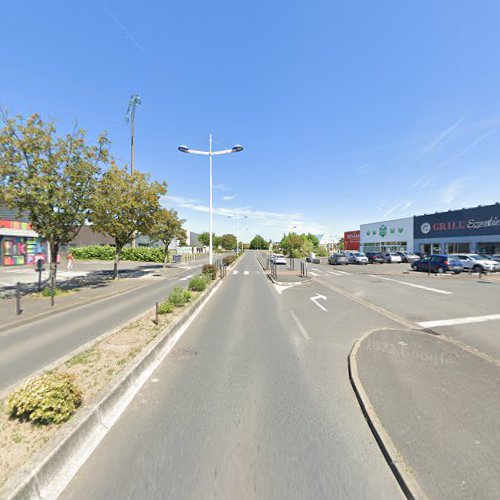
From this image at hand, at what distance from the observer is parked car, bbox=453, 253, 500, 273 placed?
2308 cm

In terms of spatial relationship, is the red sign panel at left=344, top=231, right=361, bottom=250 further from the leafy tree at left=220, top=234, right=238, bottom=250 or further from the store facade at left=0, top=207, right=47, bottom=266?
the leafy tree at left=220, top=234, right=238, bottom=250

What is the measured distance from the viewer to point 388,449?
291 centimetres

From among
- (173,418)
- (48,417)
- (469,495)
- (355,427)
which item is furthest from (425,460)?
(48,417)

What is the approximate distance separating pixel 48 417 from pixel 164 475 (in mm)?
1700

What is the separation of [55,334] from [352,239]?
64.9m

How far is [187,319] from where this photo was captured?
8.55 meters

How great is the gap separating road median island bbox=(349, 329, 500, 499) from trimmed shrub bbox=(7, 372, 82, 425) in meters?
3.96

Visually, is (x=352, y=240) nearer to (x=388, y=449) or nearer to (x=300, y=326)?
(x=300, y=326)

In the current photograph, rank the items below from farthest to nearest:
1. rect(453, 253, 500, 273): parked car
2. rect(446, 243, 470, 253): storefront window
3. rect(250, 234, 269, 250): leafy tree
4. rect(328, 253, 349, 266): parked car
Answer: rect(250, 234, 269, 250): leafy tree < rect(446, 243, 470, 253): storefront window < rect(328, 253, 349, 266): parked car < rect(453, 253, 500, 273): parked car

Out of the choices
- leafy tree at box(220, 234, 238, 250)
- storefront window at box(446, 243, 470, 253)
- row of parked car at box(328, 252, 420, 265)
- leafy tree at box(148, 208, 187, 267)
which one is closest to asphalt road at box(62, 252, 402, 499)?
leafy tree at box(148, 208, 187, 267)

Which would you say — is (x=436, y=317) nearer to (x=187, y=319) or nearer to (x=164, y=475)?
(x=187, y=319)

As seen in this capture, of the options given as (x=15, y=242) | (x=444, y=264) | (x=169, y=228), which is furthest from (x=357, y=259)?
(x=15, y=242)

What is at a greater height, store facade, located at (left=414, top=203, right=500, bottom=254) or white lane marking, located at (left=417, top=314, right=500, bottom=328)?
store facade, located at (left=414, top=203, right=500, bottom=254)

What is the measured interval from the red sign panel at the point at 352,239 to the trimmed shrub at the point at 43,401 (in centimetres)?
6383
